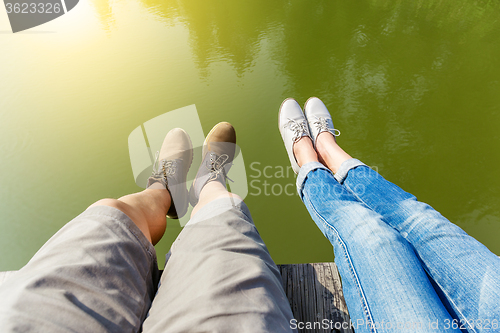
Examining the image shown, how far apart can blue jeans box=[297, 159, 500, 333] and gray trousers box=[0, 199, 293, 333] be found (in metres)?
0.18

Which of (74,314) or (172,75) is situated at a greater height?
(172,75)

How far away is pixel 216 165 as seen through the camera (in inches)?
44.3

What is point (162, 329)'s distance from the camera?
426 mm

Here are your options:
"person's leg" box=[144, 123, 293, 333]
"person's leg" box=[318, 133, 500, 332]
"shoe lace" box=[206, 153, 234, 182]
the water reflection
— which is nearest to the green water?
the water reflection

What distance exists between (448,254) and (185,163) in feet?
3.35

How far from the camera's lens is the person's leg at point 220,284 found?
0.42 meters

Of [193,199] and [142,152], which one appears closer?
[193,199]

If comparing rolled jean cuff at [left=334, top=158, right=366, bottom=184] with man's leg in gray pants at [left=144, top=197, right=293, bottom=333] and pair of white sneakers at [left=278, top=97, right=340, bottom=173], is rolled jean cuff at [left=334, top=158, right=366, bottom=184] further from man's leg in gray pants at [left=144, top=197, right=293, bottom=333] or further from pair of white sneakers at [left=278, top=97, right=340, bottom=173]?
man's leg in gray pants at [left=144, top=197, right=293, bottom=333]

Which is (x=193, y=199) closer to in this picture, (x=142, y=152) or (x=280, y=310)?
(x=142, y=152)

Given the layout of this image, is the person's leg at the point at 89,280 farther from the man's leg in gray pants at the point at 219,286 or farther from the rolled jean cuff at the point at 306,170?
the rolled jean cuff at the point at 306,170

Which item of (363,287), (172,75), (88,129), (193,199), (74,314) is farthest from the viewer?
(172,75)

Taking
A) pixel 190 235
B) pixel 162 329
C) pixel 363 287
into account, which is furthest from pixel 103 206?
pixel 363 287

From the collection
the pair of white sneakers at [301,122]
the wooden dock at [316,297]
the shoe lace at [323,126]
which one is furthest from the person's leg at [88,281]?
the shoe lace at [323,126]

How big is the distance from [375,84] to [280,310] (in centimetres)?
139
